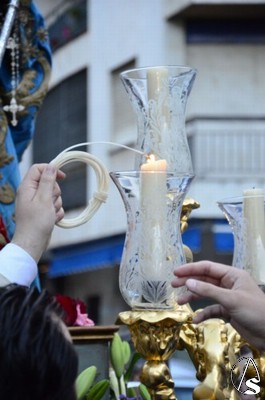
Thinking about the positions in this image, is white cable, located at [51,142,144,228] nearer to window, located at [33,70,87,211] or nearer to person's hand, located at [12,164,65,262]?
person's hand, located at [12,164,65,262]

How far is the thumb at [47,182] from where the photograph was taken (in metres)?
2.23

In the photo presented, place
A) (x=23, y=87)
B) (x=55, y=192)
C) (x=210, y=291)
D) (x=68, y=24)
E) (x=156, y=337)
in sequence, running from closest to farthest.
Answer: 1. (x=210, y=291)
2. (x=156, y=337)
3. (x=55, y=192)
4. (x=23, y=87)
5. (x=68, y=24)

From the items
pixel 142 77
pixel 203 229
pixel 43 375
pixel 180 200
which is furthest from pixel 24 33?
pixel 203 229

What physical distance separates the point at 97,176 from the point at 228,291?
39cm

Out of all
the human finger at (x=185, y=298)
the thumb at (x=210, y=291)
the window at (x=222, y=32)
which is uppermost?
the window at (x=222, y=32)

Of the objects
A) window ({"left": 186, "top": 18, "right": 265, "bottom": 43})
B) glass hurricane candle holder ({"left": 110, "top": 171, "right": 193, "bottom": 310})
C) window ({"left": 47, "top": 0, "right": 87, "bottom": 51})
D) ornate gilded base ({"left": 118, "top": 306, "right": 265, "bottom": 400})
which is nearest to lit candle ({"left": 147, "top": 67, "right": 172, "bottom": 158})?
glass hurricane candle holder ({"left": 110, "top": 171, "right": 193, "bottom": 310})

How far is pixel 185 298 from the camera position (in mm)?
2119

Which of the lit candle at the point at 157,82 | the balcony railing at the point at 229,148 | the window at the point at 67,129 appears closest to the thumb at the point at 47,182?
the lit candle at the point at 157,82

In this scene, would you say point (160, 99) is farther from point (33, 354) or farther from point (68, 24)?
point (68, 24)

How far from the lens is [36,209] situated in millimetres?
2232

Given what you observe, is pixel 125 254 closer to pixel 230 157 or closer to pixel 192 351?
pixel 192 351

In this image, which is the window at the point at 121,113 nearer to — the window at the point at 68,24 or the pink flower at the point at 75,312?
the window at the point at 68,24

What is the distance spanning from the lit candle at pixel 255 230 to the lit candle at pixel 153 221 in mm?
288

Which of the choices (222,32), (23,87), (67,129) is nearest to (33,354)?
(23,87)
